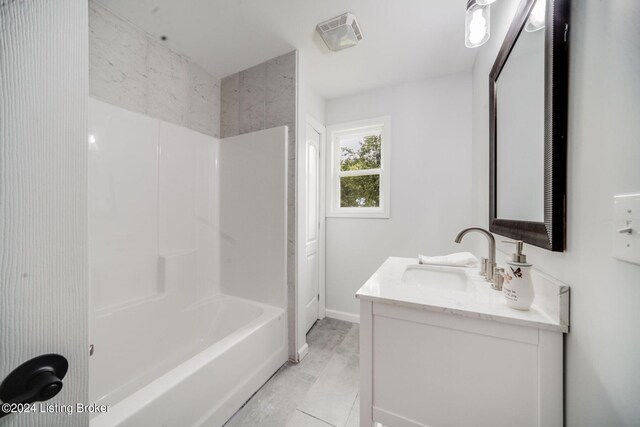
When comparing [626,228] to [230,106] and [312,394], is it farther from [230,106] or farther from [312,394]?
[230,106]

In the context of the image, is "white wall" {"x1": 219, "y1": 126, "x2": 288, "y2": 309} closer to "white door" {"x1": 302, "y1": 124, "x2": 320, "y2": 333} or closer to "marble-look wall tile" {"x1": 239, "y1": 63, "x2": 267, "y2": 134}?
"marble-look wall tile" {"x1": 239, "y1": 63, "x2": 267, "y2": 134}

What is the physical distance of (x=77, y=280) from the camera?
1.58ft

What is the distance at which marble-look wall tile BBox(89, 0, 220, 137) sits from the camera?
4.69 feet

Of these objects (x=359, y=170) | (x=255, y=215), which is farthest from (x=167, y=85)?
(x=359, y=170)

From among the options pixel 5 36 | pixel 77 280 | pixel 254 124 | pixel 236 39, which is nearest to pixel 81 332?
pixel 77 280

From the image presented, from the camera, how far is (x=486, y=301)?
0.87 meters

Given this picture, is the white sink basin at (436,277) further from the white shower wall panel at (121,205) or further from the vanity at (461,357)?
the white shower wall panel at (121,205)

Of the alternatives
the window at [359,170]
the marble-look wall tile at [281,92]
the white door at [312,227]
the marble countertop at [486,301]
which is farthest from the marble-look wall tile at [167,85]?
the marble countertop at [486,301]

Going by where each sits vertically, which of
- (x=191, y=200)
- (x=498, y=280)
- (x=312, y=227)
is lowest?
(x=498, y=280)

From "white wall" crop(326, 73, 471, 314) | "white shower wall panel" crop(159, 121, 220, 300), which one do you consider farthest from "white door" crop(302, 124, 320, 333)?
"white shower wall panel" crop(159, 121, 220, 300)

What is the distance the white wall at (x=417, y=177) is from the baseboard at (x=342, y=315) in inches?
1.7

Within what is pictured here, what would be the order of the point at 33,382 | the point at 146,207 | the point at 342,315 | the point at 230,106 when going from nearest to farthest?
the point at 33,382, the point at 146,207, the point at 230,106, the point at 342,315

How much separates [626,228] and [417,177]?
71.5 inches

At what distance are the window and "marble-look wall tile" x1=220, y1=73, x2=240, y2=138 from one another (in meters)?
1.02
